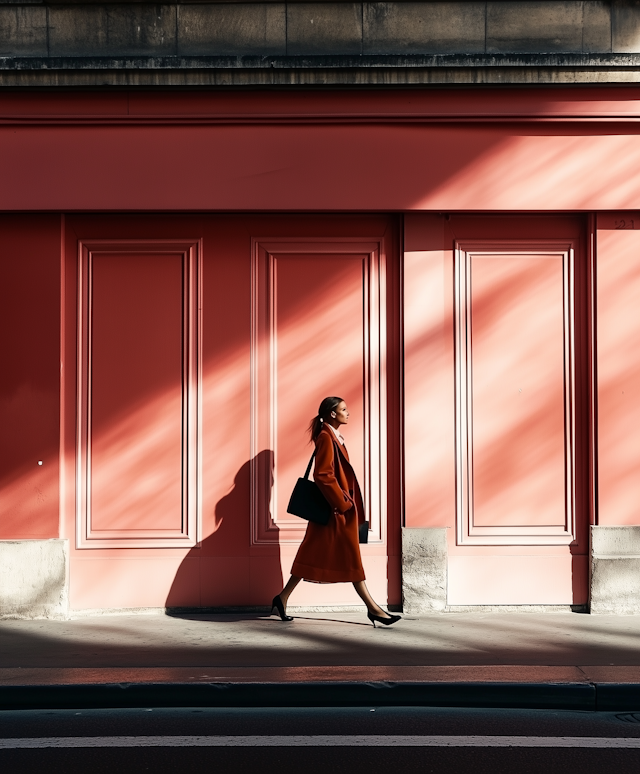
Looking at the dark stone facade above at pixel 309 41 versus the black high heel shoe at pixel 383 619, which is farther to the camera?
the dark stone facade above at pixel 309 41

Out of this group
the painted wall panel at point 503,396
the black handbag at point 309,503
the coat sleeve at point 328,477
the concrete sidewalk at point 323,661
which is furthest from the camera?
the painted wall panel at point 503,396

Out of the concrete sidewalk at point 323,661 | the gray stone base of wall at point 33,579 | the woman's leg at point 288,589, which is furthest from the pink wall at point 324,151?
the concrete sidewalk at point 323,661

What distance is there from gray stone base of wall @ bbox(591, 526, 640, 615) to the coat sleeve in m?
2.32

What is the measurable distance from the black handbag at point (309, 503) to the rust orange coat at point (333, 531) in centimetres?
8

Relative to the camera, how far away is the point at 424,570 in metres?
8.14

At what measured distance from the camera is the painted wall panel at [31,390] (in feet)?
26.9

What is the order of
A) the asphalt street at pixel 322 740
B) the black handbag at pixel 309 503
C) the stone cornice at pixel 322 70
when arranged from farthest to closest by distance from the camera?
the stone cornice at pixel 322 70 < the black handbag at pixel 309 503 < the asphalt street at pixel 322 740

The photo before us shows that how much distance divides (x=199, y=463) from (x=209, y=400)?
0.57 m

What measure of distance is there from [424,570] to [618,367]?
2.46m

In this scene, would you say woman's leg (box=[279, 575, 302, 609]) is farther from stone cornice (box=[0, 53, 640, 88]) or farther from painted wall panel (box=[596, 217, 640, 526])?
stone cornice (box=[0, 53, 640, 88])

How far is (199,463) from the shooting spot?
832 centimetres

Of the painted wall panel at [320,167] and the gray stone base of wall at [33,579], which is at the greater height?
the painted wall panel at [320,167]

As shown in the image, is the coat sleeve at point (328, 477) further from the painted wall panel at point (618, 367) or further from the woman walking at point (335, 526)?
the painted wall panel at point (618, 367)

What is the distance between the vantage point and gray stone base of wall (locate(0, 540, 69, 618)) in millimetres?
8078
